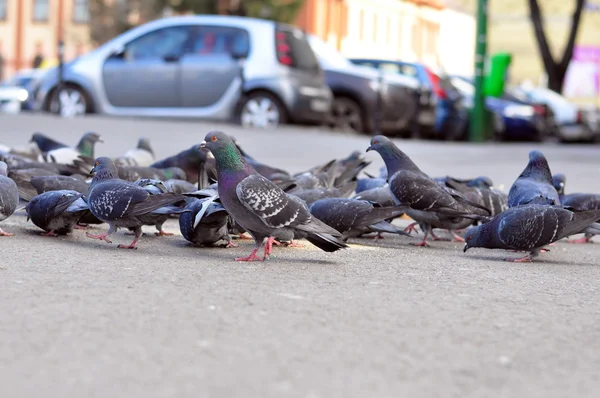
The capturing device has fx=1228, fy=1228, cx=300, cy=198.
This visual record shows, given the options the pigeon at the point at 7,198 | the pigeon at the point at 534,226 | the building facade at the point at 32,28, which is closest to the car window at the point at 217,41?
the pigeon at the point at 7,198

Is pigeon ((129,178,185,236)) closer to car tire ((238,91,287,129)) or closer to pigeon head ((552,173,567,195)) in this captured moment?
pigeon head ((552,173,567,195))

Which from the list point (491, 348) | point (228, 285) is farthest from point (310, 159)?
point (491, 348)

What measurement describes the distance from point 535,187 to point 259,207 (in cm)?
215

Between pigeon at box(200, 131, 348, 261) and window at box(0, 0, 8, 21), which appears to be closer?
pigeon at box(200, 131, 348, 261)

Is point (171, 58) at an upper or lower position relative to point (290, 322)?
upper

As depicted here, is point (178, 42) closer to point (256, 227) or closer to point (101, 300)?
point (256, 227)

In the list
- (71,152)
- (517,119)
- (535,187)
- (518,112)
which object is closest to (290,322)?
(535,187)

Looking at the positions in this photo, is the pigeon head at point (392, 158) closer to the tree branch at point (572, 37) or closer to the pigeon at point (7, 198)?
the pigeon at point (7, 198)

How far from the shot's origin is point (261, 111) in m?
18.8

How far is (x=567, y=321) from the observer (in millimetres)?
4449

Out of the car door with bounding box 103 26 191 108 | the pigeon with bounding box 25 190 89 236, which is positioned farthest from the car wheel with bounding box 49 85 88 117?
the pigeon with bounding box 25 190 89 236

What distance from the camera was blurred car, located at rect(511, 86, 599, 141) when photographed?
30109mm

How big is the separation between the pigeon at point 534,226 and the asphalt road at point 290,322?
129 millimetres

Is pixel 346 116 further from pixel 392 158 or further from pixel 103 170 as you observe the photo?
pixel 103 170
